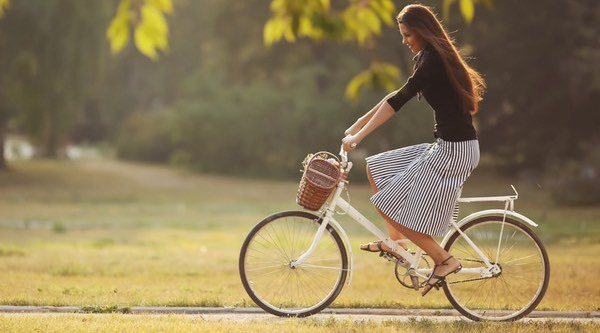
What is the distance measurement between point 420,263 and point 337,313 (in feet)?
2.86

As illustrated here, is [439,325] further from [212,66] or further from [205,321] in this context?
[212,66]

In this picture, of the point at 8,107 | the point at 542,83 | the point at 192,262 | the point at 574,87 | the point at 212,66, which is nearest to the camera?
the point at 192,262

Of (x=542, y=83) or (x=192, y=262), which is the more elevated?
(x=542, y=83)

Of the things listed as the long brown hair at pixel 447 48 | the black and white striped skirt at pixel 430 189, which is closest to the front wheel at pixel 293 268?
the black and white striped skirt at pixel 430 189

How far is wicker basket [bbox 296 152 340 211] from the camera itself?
6426 mm

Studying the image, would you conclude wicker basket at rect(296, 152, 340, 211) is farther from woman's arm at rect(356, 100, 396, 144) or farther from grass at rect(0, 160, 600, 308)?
grass at rect(0, 160, 600, 308)

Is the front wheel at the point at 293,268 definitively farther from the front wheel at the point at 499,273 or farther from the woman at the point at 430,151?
the front wheel at the point at 499,273

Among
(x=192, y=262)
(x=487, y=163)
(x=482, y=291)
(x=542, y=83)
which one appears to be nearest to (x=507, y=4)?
(x=542, y=83)

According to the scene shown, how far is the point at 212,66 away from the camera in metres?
43.8

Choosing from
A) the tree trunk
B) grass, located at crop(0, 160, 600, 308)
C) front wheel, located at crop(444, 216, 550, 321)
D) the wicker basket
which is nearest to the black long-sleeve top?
the wicker basket

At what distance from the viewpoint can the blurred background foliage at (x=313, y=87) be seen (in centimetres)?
2901

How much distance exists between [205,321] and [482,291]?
1902 mm

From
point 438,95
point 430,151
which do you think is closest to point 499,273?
Answer: point 430,151

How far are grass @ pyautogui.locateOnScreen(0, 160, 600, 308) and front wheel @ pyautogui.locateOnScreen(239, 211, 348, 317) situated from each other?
3.24 feet
